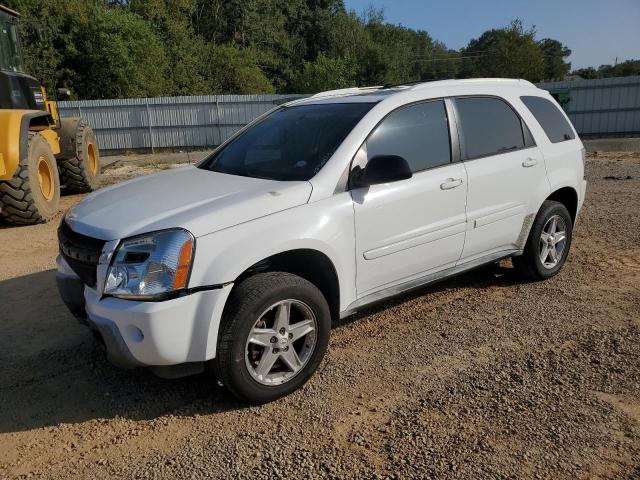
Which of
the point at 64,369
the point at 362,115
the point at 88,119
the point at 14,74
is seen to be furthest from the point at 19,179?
the point at 88,119

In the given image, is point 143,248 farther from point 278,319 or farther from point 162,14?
point 162,14

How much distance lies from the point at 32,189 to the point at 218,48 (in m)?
30.6

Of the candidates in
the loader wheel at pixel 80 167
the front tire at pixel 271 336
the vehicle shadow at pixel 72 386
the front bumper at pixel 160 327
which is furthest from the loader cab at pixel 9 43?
the front tire at pixel 271 336

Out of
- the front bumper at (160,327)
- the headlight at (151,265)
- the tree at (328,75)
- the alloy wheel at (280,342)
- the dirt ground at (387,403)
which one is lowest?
the dirt ground at (387,403)

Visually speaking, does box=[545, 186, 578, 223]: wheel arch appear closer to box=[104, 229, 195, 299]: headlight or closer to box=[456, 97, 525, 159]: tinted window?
box=[456, 97, 525, 159]: tinted window

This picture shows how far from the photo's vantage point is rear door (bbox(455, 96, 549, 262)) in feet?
14.0

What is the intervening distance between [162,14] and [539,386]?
1422 inches

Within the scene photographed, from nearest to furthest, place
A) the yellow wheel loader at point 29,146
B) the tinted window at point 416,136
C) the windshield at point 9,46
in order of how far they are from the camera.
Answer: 1. the tinted window at point 416,136
2. the yellow wheel loader at point 29,146
3. the windshield at point 9,46

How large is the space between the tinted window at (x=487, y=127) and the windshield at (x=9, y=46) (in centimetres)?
755

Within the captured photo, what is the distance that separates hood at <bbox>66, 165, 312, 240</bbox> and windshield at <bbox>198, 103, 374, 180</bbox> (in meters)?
0.21

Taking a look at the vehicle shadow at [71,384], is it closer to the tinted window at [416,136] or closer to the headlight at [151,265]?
the headlight at [151,265]

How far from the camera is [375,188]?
3.61 meters

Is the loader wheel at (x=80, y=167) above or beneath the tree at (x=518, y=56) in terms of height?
beneath

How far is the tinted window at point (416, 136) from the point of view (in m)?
3.76
